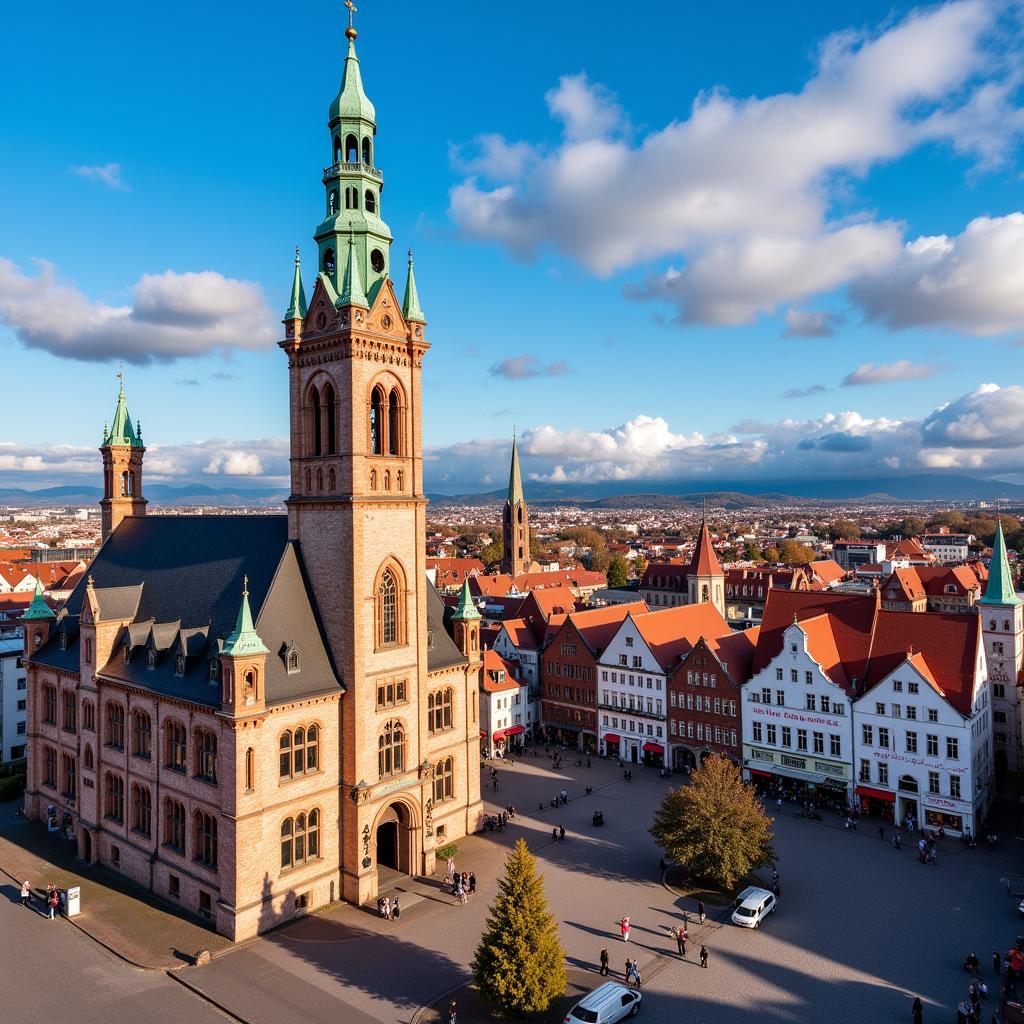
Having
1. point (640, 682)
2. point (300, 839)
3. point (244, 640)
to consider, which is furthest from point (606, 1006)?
point (640, 682)

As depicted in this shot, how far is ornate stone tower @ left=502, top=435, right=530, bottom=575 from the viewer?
127 metres

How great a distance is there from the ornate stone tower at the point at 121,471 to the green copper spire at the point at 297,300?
25282 millimetres

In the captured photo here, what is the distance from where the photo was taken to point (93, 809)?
46.3 m

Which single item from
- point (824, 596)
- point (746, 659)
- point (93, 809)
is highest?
point (824, 596)

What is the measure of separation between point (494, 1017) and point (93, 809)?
1121 inches

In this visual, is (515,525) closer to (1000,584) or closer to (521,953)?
(1000,584)

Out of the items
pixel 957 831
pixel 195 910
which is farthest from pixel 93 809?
pixel 957 831

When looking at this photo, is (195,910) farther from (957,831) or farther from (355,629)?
(957,831)

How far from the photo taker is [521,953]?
29656mm

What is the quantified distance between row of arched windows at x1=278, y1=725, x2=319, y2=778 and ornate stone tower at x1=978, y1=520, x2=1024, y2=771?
47703mm

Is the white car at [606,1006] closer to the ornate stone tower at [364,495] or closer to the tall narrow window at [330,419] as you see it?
the ornate stone tower at [364,495]

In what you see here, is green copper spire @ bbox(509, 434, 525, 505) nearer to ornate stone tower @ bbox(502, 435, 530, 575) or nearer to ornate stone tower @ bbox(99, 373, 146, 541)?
ornate stone tower @ bbox(502, 435, 530, 575)

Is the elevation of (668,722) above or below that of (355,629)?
below

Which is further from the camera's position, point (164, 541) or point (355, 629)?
point (164, 541)
